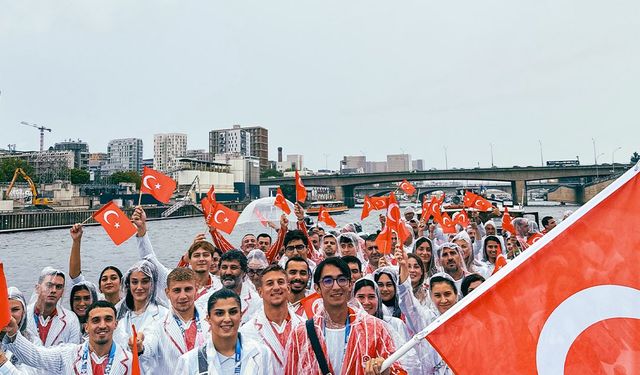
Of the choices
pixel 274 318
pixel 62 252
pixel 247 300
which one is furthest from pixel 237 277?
pixel 62 252

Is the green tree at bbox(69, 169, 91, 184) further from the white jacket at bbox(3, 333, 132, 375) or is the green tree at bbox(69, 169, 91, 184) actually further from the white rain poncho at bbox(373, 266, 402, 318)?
the white rain poncho at bbox(373, 266, 402, 318)

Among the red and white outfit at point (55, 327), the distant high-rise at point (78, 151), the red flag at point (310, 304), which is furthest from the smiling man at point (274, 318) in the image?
the distant high-rise at point (78, 151)

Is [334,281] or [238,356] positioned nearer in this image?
[238,356]

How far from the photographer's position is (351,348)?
3371 millimetres

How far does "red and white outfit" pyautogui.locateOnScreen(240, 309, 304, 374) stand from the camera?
150 inches

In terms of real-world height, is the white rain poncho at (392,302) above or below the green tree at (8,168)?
below

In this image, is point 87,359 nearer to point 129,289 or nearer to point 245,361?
point 129,289

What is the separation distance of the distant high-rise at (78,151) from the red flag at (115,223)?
158m

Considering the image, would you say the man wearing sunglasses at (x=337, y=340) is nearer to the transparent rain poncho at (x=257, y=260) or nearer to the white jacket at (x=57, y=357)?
the white jacket at (x=57, y=357)

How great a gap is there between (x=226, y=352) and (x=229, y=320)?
222 mm

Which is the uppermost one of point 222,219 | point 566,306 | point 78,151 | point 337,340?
point 78,151

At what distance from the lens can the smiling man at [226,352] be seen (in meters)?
3.34

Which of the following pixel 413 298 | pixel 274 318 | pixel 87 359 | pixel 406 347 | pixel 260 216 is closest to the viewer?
pixel 406 347

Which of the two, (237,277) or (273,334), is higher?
(237,277)
